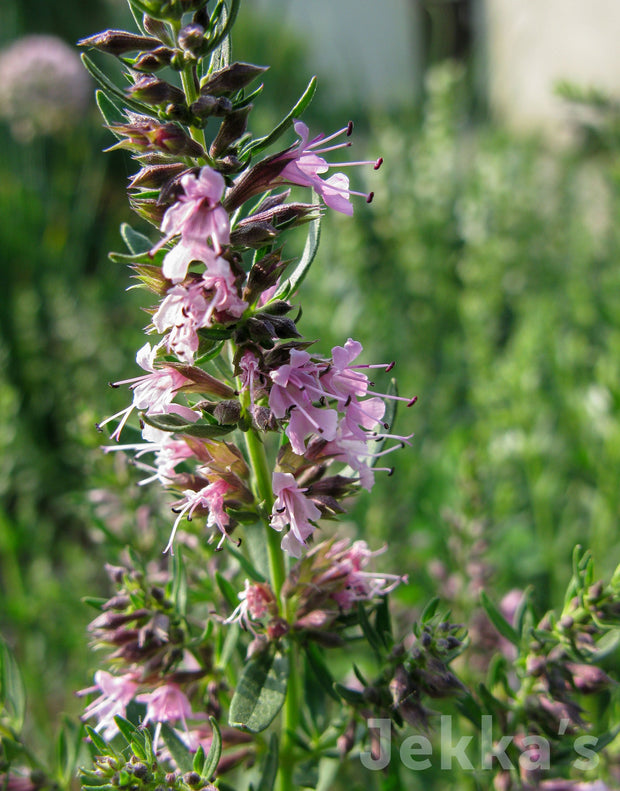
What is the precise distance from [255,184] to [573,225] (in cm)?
377

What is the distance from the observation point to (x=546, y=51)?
905cm

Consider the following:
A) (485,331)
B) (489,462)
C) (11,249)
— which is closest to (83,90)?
(11,249)

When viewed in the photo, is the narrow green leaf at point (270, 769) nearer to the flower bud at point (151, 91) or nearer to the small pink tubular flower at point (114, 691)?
the small pink tubular flower at point (114, 691)

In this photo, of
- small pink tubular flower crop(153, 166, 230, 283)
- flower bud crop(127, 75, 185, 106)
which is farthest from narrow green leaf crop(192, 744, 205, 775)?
flower bud crop(127, 75, 185, 106)

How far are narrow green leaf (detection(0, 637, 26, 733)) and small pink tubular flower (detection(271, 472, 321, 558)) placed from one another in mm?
606

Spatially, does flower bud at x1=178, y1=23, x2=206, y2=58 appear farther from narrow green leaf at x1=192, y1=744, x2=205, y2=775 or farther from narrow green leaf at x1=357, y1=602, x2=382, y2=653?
narrow green leaf at x1=192, y1=744, x2=205, y2=775

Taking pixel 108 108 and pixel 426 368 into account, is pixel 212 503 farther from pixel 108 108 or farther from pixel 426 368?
pixel 426 368

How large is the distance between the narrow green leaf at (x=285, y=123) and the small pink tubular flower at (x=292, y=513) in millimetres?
454

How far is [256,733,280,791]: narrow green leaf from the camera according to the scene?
1082mm

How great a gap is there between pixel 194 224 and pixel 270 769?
84cm

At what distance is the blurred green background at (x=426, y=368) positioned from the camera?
2.18 m

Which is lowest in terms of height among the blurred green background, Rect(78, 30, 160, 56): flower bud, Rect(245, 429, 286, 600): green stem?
the blurred green background

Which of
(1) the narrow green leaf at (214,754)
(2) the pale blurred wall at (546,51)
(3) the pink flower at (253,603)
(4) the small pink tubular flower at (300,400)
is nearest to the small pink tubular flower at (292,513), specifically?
(4) the small pink tubular flower at (300,400)

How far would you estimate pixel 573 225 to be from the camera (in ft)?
14.0
